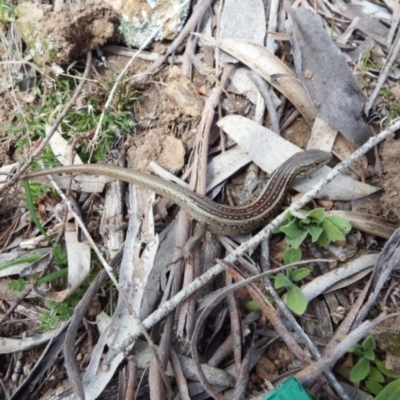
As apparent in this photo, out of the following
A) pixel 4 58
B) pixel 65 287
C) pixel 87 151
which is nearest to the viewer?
pixel 65 287

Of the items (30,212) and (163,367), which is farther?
(30,212)

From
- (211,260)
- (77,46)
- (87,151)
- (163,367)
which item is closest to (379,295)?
(211,260)

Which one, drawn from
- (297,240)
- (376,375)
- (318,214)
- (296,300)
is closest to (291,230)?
(297,240)

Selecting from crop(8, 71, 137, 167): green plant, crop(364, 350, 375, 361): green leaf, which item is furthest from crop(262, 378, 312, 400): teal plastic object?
crop(8, 71, 137, 167): green plant

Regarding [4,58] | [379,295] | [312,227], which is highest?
[4,58]

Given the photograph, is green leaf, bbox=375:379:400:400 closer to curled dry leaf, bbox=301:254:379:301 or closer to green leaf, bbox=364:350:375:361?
green leaf, bbox=364:350:375:361

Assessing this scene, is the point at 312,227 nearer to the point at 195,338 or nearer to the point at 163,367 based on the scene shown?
the point at 195,338

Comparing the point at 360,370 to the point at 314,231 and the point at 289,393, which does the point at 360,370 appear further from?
the point at 314,231

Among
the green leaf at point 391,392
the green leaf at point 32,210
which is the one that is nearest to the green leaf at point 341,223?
the green leaf at point 391,392
